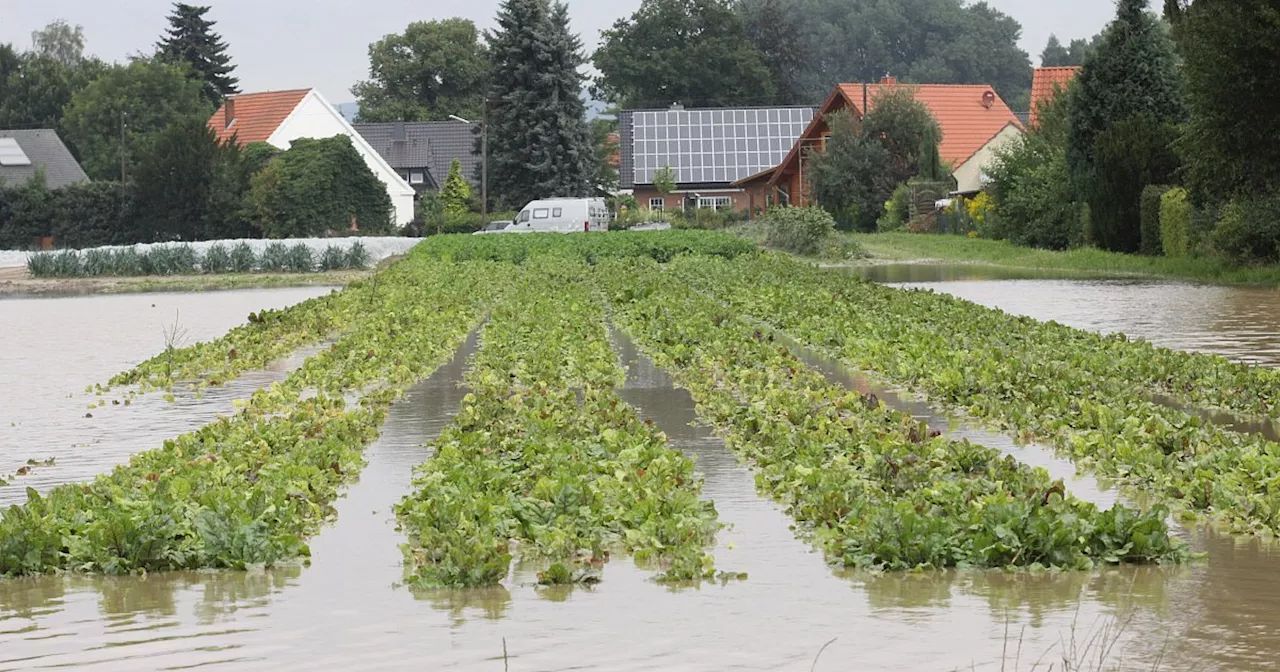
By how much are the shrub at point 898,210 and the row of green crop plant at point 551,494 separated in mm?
54970

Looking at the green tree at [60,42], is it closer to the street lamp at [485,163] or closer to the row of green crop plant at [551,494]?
the street lamp at [485,163]

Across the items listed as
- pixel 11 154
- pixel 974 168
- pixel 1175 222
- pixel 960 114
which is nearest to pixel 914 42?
pixel 960 114

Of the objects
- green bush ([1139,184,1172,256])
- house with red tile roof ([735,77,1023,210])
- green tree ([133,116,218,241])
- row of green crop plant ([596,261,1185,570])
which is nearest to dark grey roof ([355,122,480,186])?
house with red tile roof ([735,77,1023,210])

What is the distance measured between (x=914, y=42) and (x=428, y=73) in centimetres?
5766

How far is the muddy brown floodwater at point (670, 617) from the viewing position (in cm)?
674

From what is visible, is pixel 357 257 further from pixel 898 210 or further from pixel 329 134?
pixel 329 134

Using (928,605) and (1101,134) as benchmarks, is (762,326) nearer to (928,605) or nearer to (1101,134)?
(928,605)

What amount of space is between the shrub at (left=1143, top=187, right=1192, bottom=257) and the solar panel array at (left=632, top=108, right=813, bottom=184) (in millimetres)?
60403

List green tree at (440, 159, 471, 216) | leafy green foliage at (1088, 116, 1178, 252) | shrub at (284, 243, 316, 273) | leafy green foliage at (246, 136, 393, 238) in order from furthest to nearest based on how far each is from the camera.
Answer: green tree at (440, 159, 471, 216) < leafy green foliage at (246, 136, 393, 238) < shrub at (284, 243, 316, 273) < leafy green foliage at (1088, 116, 1178, 252)

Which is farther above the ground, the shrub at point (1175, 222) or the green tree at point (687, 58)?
the green tree at point (687, 58)

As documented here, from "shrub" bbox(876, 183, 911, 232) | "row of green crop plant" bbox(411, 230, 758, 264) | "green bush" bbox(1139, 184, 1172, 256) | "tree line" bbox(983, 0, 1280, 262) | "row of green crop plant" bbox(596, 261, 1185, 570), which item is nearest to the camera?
"row of green crop plant" bbox(596, 261, 1185, 570)

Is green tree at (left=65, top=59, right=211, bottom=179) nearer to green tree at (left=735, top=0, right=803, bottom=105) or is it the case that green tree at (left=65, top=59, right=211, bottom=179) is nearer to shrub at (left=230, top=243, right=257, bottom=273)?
green tree at (left=735, top=0, right=803, bottom=105)

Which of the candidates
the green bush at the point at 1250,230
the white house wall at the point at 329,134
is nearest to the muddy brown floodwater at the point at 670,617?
the green bush at the point at 1250,230

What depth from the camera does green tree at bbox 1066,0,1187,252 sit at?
Answer: 140 feet
